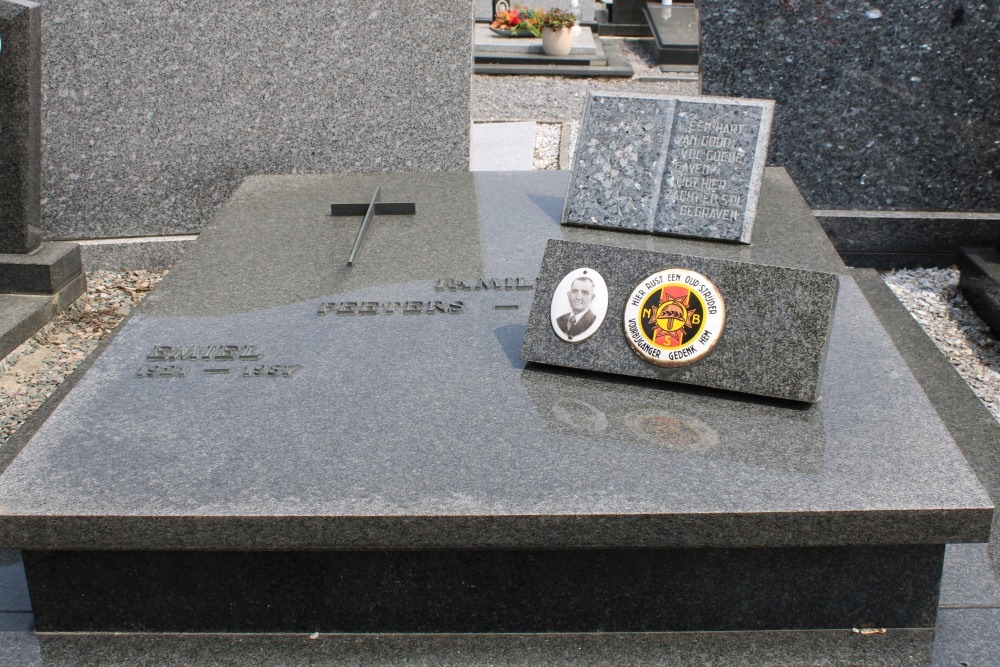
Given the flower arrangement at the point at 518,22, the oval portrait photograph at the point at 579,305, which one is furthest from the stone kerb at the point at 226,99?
the flower arrangement at the point at 518,22

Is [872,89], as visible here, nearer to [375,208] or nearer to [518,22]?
[375,208]

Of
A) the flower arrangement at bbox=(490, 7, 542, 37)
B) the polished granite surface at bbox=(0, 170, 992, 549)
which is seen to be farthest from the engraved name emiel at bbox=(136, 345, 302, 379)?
the flower arrangement at bbox=(490, 7, 542, 37)

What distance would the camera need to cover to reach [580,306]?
2.33 m

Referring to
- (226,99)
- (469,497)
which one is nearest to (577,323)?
(469,497)

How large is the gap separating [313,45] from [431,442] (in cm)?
306

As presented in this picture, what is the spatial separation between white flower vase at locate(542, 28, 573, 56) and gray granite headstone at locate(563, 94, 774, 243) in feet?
23.3

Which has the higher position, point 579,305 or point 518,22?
point 579,305

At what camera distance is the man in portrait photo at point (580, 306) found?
2.32m

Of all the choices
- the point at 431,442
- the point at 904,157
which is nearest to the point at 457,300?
the point at 431,442

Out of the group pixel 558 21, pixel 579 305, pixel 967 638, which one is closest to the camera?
pixel 967 638

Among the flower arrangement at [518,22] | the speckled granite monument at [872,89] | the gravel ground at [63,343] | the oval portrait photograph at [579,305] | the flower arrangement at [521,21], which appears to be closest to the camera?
the oval portrait photograph at [579,305]

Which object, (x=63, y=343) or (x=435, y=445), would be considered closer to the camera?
(x=435, y=445)

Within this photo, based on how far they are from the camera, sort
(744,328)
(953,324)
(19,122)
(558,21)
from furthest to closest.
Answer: (558,21)
(953,324)
(19,122)
(744,328)

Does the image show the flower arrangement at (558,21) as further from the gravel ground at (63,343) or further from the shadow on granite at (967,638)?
the shadow on granite at (967,638)
